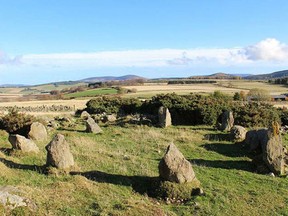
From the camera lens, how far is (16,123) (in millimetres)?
24328

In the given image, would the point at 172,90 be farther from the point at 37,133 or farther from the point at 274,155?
the point at 274,155

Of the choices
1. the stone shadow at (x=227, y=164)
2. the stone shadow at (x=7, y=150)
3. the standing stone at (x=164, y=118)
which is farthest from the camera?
the standing stone at (x=164, y=118)

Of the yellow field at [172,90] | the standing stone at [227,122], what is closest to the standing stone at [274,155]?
the standing stone at [227,122]

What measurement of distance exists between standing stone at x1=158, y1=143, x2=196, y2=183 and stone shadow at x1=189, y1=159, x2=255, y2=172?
425 cm

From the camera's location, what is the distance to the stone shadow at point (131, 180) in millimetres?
13461

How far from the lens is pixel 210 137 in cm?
2406

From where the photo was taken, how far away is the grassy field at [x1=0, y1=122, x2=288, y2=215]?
447 inches

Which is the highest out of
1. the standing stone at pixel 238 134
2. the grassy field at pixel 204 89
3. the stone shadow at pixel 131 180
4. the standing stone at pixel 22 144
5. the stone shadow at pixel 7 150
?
the grassy field at pixel 204 89

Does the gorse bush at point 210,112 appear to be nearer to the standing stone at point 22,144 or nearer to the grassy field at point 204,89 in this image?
the standing stone at point 22,144

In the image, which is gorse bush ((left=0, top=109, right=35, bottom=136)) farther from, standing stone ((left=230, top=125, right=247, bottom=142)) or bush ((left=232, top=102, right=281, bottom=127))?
bush ((left=232, top=102, right=281, bottom=127))

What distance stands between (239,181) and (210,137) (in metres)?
8.99

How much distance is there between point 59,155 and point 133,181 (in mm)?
3479

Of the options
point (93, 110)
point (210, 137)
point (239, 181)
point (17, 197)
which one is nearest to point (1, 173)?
point (17, 197)

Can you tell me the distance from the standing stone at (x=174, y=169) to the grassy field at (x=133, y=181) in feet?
3.12
